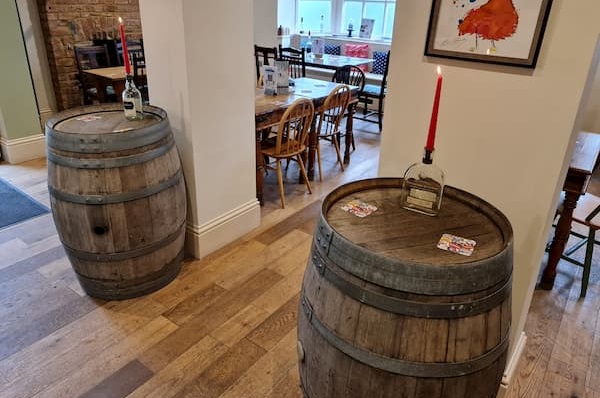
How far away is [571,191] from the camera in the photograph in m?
2.12

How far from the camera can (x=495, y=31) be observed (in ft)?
4.13

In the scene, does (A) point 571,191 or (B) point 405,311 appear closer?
(B) point 405,311

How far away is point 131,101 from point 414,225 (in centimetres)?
160

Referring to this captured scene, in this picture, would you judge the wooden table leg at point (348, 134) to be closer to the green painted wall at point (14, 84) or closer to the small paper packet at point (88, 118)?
the small paper packet at point (88, 118)

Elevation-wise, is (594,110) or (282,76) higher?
(282,76)

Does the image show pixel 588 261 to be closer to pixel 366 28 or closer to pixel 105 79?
pixel 105 79

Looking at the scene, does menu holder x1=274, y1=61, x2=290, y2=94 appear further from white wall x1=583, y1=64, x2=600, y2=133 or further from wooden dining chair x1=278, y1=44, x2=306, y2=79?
white wall x1=583, y1=64, x2=600, y2=133

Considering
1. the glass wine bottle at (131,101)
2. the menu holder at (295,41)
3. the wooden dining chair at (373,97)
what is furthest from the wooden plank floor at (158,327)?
the menu holder at (295,41)

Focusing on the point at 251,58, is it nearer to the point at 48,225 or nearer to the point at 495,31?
the point at 495,31

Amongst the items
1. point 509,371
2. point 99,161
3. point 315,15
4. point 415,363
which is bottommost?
point 509,371

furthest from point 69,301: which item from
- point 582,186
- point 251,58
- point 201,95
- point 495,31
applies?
point 582,186

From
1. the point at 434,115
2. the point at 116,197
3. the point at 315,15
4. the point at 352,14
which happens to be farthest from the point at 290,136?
the point at 315,15

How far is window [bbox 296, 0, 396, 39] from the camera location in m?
6.67

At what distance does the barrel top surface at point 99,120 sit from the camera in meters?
1.98
